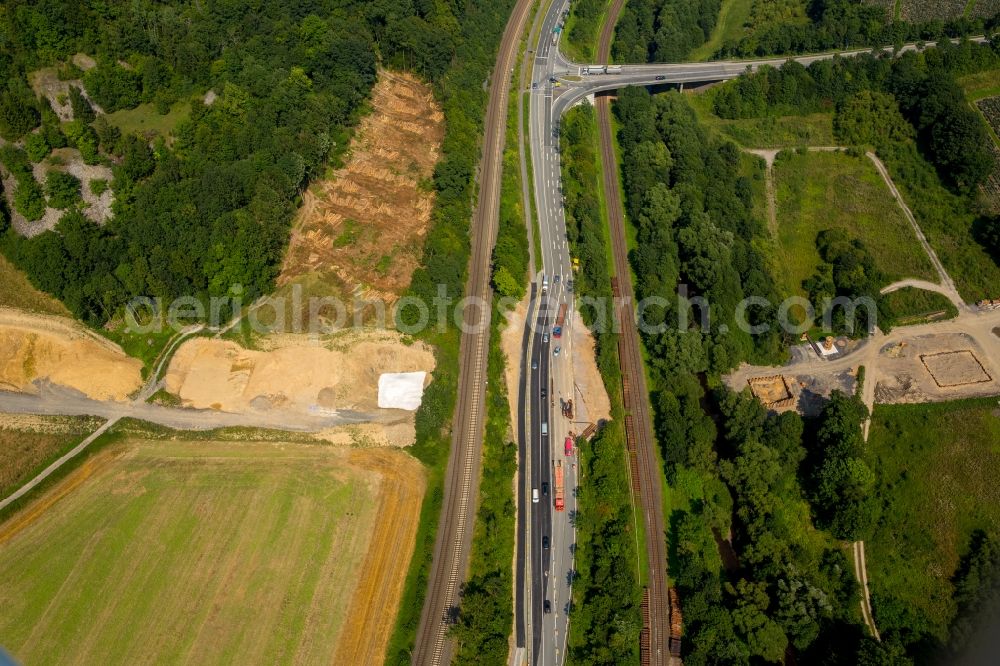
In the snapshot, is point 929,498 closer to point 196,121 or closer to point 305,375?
point 305,375

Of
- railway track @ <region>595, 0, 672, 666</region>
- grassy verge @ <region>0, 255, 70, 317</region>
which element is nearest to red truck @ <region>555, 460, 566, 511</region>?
railway track @ <region>595, 0, 672, 666</region>

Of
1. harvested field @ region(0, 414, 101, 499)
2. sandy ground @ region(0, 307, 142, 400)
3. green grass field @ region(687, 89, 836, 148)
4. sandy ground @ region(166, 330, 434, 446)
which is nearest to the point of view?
harvested field @ region(0, 414, 101, 499)

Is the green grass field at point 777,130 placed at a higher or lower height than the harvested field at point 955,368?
higher

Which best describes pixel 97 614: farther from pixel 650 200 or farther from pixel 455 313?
pixel 650 200

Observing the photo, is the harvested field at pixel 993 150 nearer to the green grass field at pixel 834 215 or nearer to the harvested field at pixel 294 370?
the green grass field at pixel 834 215

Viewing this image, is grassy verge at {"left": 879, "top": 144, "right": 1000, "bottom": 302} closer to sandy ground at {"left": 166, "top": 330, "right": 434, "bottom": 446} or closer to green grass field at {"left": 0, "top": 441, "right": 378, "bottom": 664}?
sandy ground at {"left": 166, "top": 330, "right": 434, "bottom": 446}

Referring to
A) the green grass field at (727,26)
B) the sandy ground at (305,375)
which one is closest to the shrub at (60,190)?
the sandy ground at (305,375)
